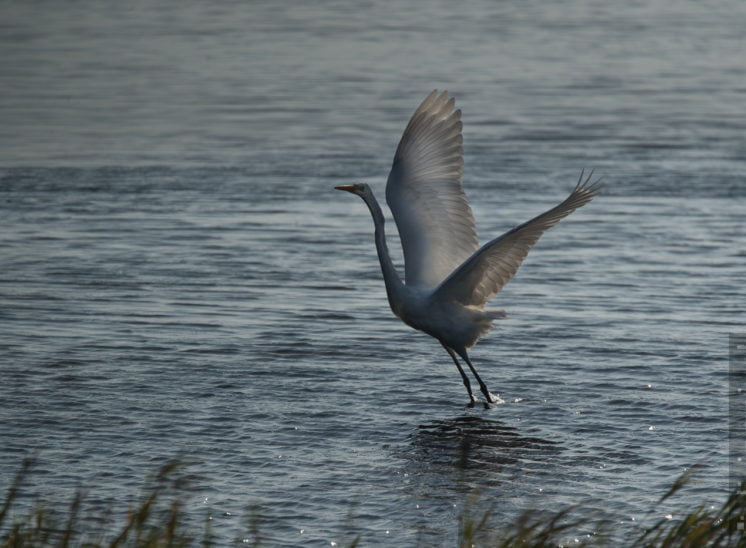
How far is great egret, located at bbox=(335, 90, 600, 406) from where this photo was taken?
385 inches

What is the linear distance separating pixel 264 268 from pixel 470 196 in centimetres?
364

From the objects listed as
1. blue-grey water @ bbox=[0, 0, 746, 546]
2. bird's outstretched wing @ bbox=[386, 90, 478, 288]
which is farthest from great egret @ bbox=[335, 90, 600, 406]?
blue-grey water @ bbox=[0, 0, 746, 546]

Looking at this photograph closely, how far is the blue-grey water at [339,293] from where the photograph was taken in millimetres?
8188

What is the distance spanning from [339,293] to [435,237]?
2408mm

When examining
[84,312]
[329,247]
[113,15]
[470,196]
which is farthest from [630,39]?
[84,312]

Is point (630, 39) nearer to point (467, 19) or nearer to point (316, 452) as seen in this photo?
point (467, 19)

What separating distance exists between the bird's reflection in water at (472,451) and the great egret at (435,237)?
1.80ft

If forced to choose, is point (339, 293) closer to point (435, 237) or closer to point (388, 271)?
point (435, 237)

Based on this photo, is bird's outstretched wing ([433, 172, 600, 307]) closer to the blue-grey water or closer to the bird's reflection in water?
the blue-grey water

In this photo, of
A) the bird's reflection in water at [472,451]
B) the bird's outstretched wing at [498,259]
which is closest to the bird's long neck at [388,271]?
the bird's outstretched wing at [498,259]

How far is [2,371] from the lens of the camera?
10.3m

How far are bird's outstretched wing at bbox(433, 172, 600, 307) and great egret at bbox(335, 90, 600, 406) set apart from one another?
11mm

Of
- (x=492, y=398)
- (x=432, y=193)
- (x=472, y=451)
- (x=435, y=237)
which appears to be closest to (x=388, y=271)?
(x=435, y=237)

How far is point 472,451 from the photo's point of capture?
8773mm
